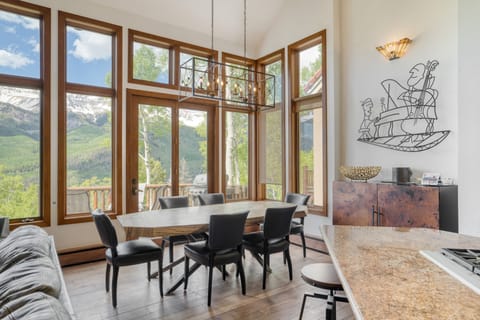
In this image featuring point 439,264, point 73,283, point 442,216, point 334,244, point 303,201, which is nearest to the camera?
point 439,264

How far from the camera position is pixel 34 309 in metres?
1.13

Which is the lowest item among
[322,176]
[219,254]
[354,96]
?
[219,254]

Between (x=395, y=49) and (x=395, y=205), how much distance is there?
2.07 m

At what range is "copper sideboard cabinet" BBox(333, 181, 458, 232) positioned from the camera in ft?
10.8

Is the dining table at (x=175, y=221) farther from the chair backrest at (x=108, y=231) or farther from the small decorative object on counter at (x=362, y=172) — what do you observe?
the small decorative object on counter at (x=362, y=172)

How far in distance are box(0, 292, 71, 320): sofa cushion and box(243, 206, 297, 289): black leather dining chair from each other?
95.3 inches

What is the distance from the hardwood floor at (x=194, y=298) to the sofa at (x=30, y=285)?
45.6 inches

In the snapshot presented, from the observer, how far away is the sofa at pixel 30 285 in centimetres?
114

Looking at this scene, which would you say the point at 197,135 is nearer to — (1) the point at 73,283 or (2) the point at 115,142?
(2) the point at 115,142

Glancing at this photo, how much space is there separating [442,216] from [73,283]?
4.17 metres

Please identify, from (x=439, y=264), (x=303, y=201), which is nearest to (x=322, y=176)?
(x=303, y=201)

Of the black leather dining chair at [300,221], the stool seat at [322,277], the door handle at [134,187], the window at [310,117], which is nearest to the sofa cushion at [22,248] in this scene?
the stool seat at [322,277]

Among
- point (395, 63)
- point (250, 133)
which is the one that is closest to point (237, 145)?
point (250, 133)

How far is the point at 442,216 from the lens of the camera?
329 centimetres
